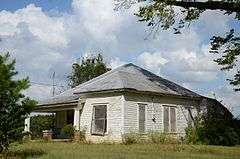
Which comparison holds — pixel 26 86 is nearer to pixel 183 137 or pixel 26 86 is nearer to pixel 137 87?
pixel 137 87

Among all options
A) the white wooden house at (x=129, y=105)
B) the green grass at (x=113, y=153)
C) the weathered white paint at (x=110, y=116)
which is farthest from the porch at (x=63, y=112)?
the green grass at (x=113, y=153)

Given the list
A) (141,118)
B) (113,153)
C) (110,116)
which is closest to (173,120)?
(141,118)

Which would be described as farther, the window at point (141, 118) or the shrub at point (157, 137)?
the shrub at point (157, 137)

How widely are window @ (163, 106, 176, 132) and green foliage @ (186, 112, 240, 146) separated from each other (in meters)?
1.29

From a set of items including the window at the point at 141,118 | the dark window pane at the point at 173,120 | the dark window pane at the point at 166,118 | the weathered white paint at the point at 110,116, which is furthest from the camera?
the dark window pane at the point at 173,120

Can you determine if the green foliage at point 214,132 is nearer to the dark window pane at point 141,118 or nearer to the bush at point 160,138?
the bush at point 160,138

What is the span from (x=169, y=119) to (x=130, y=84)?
430 cm

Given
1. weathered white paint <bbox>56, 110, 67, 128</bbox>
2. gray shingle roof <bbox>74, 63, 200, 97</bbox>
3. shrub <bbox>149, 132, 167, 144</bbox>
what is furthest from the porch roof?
shrub <bbox>149, 132, 167, 144</bbox>

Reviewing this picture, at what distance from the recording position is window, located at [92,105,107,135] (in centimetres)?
3241

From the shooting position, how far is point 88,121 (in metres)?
33.5

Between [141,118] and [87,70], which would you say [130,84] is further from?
[87,70]

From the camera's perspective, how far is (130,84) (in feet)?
106

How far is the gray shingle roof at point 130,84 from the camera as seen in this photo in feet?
107

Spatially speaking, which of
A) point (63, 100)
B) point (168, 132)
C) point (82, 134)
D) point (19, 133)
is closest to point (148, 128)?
point (168, 132)
